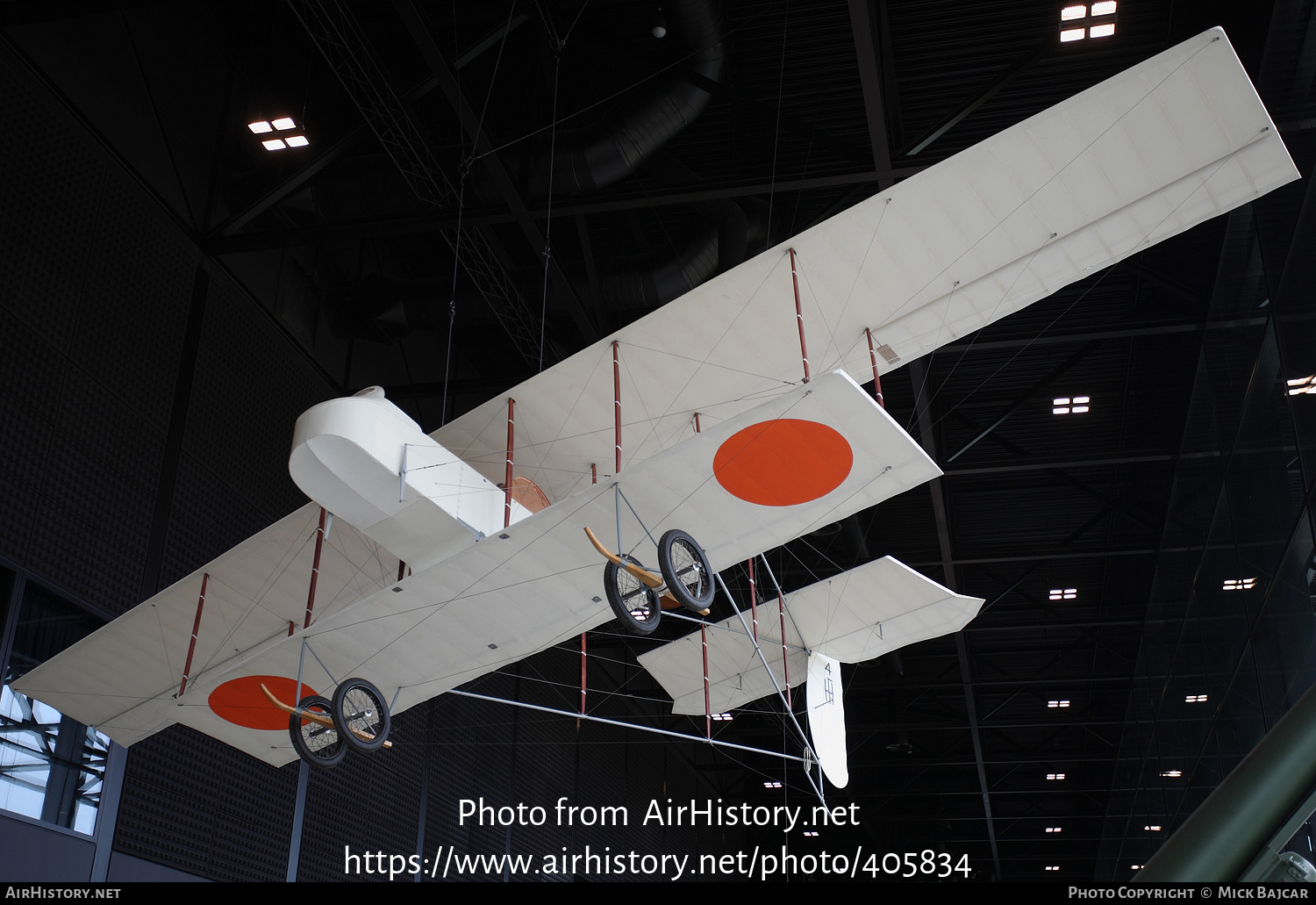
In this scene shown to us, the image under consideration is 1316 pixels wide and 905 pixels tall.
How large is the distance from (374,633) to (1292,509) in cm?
844

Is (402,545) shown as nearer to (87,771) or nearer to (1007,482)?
(87,771)

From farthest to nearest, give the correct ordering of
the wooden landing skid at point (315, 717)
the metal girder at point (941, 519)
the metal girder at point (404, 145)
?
1. the metal girder at point (941, 519)
2. the metal girder at point (404, 145)
3. the wooden landing skid at point (315, 717)

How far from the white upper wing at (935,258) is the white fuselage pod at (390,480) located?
126 cm

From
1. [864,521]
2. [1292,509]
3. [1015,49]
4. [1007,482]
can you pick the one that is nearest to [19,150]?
[1015,49]

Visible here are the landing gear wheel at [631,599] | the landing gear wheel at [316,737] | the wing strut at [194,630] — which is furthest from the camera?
the wing strut at [194,630]

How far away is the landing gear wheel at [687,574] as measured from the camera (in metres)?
8.00

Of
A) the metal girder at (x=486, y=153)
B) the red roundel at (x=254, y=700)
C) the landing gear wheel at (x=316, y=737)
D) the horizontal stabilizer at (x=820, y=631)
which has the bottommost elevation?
the landing gear wheel at (x=316, y=737)

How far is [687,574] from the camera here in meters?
8.64

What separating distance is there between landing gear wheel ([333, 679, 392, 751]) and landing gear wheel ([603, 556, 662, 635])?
220 centimetres

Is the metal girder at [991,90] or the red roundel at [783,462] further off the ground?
the metal girder at [991,90]

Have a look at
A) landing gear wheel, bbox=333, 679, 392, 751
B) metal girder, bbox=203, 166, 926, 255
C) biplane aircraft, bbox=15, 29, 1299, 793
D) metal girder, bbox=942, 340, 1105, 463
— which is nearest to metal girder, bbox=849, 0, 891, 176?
metal girder, bbox=203, 166, 926, 255

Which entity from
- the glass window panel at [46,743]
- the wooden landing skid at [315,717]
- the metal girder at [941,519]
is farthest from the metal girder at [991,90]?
the glass window panel at [46,743]

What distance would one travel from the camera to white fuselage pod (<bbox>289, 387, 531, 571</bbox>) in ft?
26.3

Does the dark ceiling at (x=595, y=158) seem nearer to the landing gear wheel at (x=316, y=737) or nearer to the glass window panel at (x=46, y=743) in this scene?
the glass window panel at (x=46, y=743)
